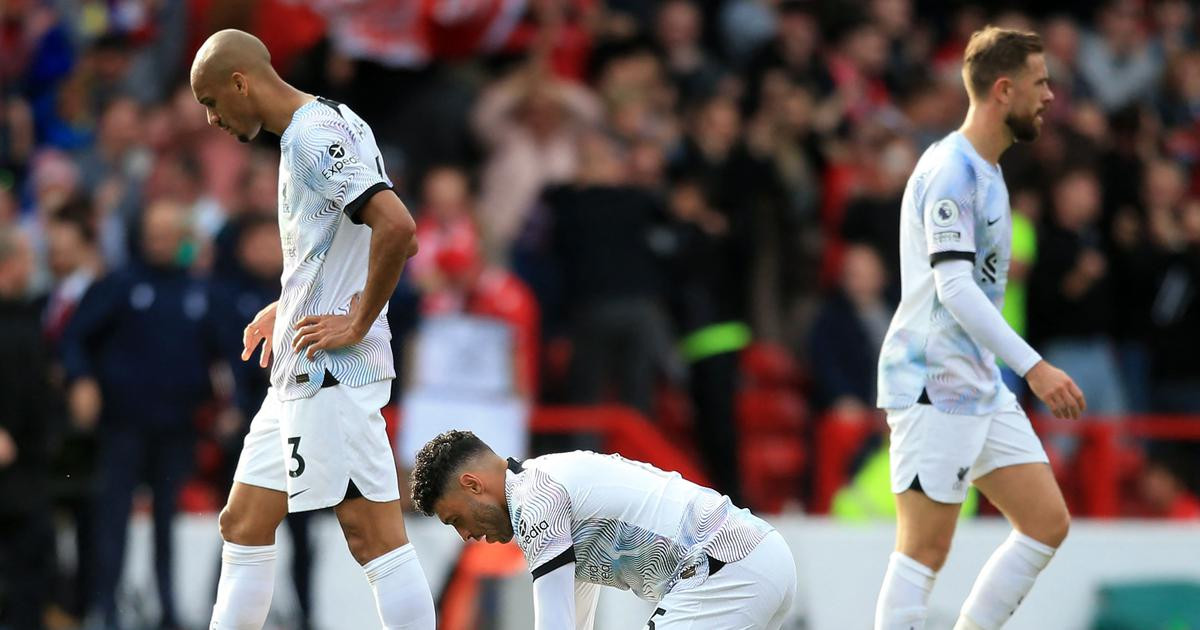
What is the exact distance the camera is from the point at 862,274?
12.4 m

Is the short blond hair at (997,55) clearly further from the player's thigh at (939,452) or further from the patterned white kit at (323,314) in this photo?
the patterned white kit at (323,314)

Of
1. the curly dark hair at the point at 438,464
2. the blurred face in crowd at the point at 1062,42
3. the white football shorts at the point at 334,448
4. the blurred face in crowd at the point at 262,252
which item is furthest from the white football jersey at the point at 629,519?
the blurred face in crowd at the point at 1062,42

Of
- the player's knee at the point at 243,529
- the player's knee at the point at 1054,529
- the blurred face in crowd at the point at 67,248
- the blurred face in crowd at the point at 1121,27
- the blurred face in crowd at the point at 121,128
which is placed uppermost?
the blurred face in crowd at the point at 1121,27

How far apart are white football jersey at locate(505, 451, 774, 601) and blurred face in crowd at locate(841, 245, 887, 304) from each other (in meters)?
6.35

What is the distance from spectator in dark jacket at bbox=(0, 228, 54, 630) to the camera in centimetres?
1020

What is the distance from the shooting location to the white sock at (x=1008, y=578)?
271 inches

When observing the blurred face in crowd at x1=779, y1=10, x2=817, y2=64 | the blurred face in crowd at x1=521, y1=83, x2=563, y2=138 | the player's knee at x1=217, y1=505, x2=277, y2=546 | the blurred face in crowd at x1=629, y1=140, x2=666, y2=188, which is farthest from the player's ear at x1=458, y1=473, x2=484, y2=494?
the blurred face in crowd at x1=779, y1=10, x2=817, y2=64

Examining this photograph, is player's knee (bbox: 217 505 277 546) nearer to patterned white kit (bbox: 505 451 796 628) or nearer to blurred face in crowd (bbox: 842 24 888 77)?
patterned white kit (bbox: 505 451 796 628)

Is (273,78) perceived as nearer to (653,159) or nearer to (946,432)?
(946,432)

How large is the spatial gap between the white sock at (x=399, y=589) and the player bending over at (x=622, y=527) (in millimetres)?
411

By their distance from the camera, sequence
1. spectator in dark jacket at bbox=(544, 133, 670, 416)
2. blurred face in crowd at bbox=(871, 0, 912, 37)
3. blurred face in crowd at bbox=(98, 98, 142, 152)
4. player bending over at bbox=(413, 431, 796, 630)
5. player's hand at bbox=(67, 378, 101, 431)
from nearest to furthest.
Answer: player bending over at bbox=(413, 431, 796, 630), player's hand at bbox=(67, 378, 101, 431), spectator in dark jacket at bbox=(544, 133, 670, 416), blurred face in crowd at bbox=(98, 98, 142, 152), blurred face in crowd at bbox=(871, 0, 912, 37)

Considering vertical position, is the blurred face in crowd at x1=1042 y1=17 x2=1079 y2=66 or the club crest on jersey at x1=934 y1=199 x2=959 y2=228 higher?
the blurred face in crowd at x1=1042 y1=17 x2=1079 y2=66

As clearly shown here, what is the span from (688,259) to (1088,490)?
295 centimetres

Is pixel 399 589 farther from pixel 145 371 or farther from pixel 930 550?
pixel 145 371
